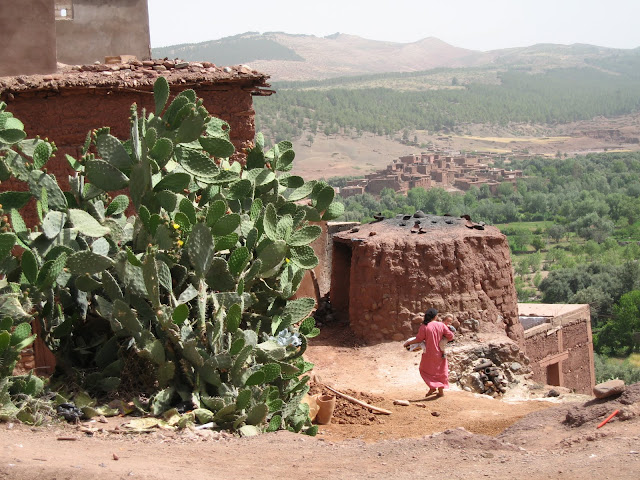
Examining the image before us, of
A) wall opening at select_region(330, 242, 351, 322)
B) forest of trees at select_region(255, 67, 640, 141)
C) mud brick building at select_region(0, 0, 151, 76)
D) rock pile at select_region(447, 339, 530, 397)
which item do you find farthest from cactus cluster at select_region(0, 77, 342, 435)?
forest of trees at select_region(255, 67, 640, 141)

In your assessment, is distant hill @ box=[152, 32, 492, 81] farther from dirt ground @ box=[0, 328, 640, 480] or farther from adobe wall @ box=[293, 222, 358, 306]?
dirt ground @ box=[0, 328, 640, 480]

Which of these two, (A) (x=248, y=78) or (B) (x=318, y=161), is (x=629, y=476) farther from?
(B) (x=318, y=161)

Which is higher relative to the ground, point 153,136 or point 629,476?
point 153,136

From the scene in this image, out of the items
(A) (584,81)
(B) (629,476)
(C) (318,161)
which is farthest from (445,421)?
(A) (584,81)

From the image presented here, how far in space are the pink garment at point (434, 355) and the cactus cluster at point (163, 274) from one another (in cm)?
257

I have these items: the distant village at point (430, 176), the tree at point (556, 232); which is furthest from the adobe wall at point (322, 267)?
the distant village at point (430, 176)

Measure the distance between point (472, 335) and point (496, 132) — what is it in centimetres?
10100

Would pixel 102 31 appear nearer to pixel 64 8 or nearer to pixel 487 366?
pixel 64 8

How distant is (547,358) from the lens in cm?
1367

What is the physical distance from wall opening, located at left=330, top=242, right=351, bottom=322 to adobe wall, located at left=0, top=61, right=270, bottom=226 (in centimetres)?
258

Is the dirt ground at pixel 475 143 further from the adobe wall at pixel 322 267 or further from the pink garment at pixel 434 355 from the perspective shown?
the pink garment at pixel 434 355

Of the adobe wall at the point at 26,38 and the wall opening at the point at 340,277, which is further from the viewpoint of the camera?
the wall opening at the point at 340,277

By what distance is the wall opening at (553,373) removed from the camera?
13.9 metres

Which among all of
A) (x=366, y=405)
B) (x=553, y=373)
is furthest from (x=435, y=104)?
(x=366, y=405)
